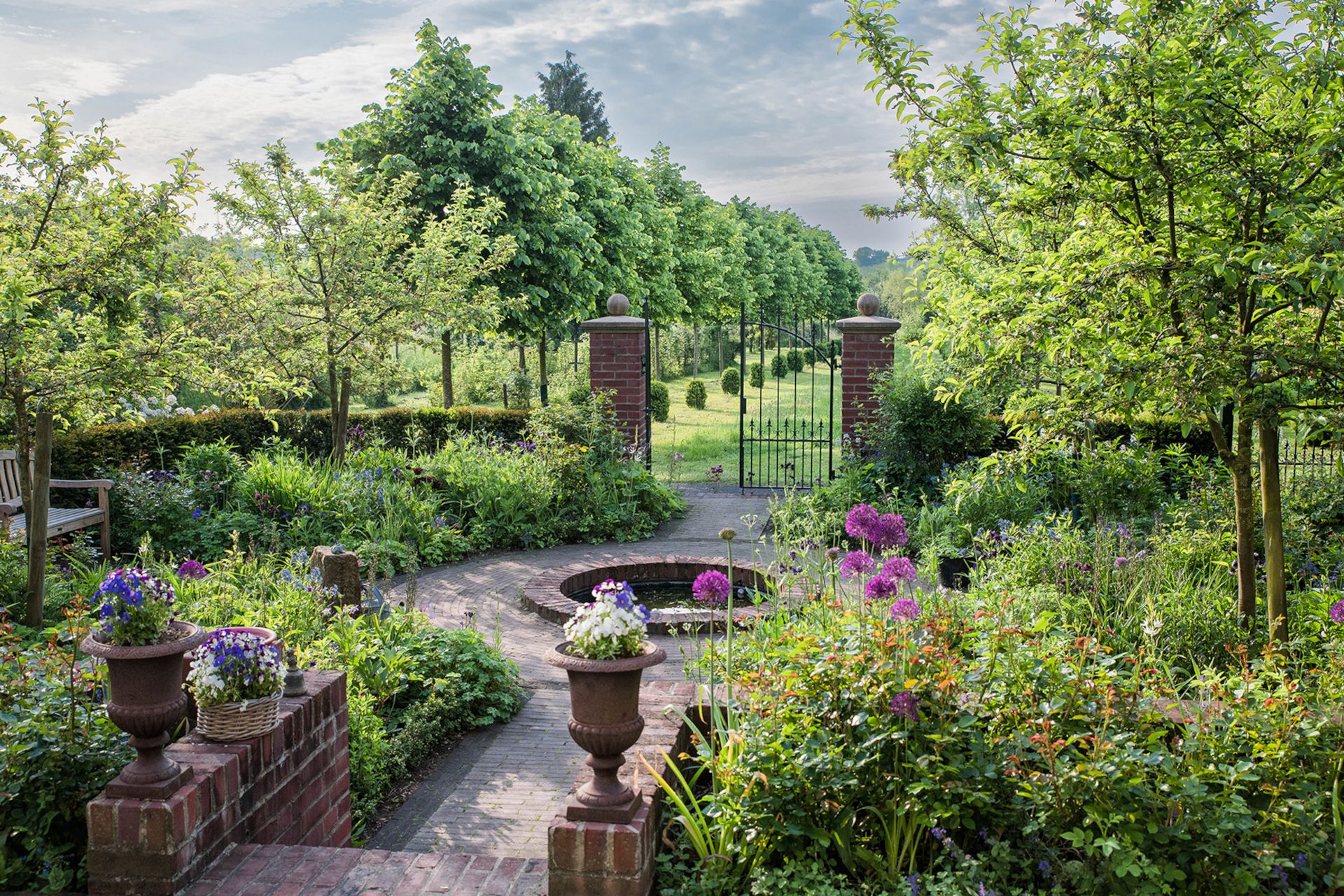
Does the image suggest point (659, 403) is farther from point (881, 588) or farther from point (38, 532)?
point (881, 588)

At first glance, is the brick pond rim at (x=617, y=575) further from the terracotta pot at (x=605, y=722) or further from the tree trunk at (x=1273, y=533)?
the terracotta pot at (x=605, y=722)

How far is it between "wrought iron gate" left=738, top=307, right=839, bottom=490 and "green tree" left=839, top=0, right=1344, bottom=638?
3.75 m

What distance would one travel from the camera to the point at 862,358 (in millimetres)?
10445

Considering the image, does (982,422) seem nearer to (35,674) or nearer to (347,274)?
(347,274)

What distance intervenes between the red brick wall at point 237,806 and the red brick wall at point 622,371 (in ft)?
23.7

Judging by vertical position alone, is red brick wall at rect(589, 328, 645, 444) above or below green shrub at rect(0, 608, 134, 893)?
above

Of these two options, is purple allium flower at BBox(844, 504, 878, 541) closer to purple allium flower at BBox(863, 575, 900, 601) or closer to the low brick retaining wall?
purple allium flower at BBox(863, 575, 900, 601)

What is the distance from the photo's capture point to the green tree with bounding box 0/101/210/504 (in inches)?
208

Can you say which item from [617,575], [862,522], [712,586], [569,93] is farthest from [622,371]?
[569,93]

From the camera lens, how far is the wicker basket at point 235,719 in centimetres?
297

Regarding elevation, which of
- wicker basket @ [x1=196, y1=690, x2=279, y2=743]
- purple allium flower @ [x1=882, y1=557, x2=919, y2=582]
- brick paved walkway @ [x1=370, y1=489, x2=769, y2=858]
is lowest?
brick paved walkway @ [x1=370, y1=489, x2=769, y2=858]

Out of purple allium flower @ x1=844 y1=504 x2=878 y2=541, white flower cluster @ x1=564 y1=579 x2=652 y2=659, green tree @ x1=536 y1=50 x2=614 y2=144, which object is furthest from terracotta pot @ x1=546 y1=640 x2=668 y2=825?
green tree @ x1=536 y1=50 x2=614 y2=144

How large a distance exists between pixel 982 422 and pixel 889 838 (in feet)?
22.1

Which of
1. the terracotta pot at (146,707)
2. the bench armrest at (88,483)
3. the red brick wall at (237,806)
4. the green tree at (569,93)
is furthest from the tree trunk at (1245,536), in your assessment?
the green tree at (569,93)
